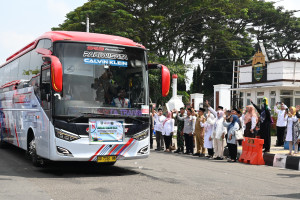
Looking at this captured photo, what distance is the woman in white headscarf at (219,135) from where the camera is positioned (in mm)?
14242

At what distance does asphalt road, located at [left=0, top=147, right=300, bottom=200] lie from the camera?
759cm

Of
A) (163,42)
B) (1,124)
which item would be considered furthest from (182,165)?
(163,42)

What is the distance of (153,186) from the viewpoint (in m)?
8.45

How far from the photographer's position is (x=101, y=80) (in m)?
9.76

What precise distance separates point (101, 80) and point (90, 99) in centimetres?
53

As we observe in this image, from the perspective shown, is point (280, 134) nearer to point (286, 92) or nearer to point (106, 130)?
point (106, 130)

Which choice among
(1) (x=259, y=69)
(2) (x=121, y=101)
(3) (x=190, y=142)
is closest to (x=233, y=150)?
(3) (x=190, y=142)

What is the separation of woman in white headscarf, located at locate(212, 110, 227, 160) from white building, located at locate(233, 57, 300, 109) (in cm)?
1785

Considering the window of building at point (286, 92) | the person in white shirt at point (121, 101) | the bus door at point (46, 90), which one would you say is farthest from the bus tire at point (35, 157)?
the window of building at point (286, 92)

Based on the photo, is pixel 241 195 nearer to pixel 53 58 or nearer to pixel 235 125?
pixel 53 58

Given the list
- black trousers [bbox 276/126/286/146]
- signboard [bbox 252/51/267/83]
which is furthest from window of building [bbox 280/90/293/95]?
black trousers [bbox 276/126/286/146]

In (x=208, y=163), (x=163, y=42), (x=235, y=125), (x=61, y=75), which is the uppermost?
(x=163, y=42)

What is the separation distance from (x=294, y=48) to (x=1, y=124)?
139ft

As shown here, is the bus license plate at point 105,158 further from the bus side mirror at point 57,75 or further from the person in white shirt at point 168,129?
the person in white shirt at point 168,129
